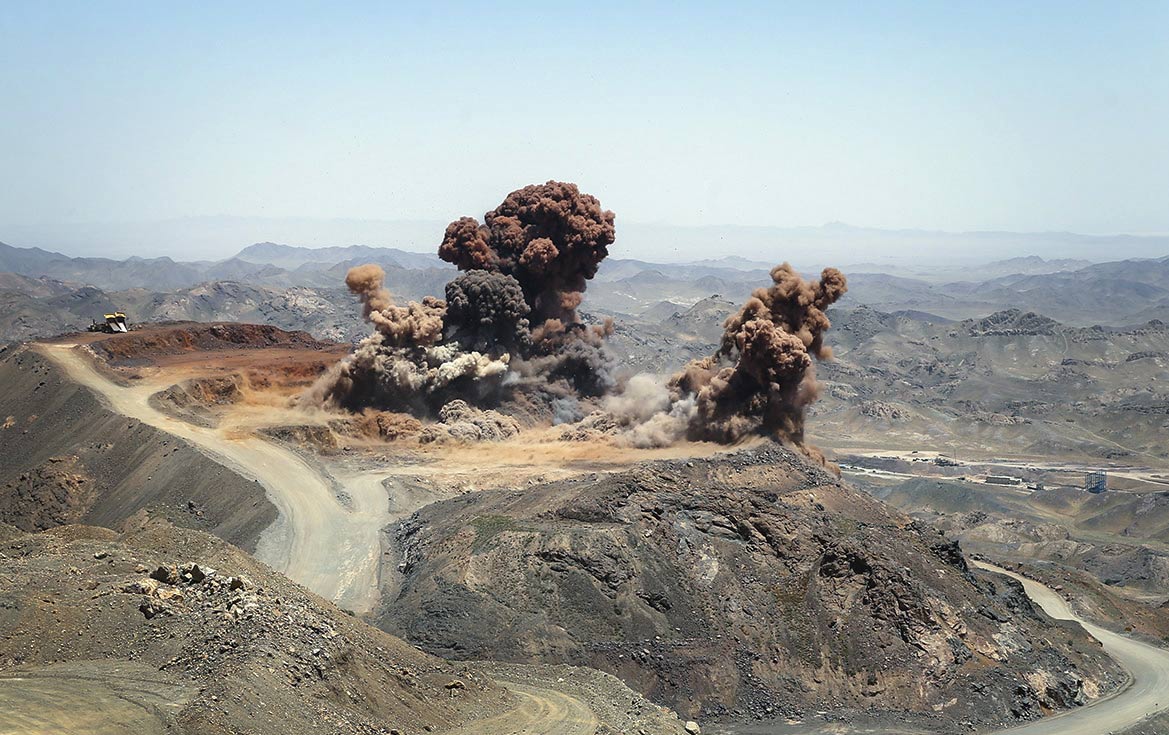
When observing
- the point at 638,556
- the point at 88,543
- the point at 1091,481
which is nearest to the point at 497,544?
the point at 638,556

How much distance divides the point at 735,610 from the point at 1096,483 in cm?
8246

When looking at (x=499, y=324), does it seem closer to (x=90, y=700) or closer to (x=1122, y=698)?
(x=1122, y=698)

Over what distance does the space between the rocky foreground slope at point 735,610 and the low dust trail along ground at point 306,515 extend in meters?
2.43

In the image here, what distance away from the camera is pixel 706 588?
42594mm

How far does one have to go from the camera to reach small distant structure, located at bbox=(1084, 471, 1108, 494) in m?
109

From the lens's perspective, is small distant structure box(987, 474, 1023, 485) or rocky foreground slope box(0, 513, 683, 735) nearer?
rocky foreground slope box(0, 513, 683, 735)

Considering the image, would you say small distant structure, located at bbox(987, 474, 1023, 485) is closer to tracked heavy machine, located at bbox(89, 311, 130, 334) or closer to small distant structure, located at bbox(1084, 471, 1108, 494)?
small distant structure, located at bbox(1084, 471, 1108, 494)

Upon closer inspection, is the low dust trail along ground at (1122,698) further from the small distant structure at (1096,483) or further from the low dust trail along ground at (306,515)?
the small distant structure at (1096,483)

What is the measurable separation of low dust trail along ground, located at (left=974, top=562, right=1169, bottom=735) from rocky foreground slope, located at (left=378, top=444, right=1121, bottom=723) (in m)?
0.72

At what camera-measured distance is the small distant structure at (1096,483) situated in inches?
4296

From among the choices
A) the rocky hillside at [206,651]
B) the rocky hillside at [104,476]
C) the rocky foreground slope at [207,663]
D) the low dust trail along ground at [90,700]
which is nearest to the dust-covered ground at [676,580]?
the rocky hillside at [104,476]

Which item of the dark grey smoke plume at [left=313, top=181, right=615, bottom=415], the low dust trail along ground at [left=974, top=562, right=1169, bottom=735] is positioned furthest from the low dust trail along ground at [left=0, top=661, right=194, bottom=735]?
the dark grey smoke plume at [left=313, top=181, right=615, bottom=415]

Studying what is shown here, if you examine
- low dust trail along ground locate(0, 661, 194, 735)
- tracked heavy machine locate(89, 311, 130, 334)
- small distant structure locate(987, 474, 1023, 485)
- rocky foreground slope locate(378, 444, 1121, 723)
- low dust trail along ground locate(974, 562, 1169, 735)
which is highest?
low dust trail along ground locate(0, 661, 194, 735)

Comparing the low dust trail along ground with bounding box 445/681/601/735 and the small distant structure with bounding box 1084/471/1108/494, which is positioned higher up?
the low dust trail along ground with bounding box 445/681/601/735
